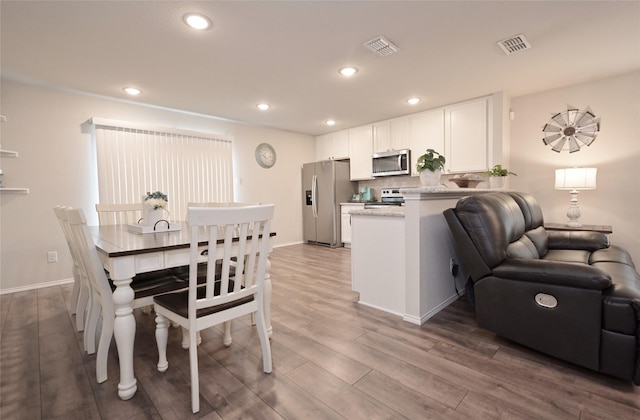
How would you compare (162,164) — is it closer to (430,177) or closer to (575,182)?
(430,177)

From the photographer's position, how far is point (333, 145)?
6.05 meters

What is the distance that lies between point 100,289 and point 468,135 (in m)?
4.44

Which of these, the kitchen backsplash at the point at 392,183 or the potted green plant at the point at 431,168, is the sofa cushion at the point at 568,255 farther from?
the kitchen backsplash at the point at 392,183

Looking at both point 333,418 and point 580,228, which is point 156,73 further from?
point 580,228

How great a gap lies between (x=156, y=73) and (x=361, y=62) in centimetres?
218

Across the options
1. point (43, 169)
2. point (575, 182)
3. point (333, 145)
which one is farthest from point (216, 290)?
point (333, 145)

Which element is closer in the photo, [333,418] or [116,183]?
[333,418]

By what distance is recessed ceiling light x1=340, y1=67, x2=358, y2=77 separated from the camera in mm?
3003

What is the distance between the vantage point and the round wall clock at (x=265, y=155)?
5.43 meters

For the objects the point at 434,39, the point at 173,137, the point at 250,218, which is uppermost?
the point at 434,39

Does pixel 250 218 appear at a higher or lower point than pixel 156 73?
lower

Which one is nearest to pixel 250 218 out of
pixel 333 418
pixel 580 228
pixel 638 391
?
pixel 333 418

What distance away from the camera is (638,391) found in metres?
1.42

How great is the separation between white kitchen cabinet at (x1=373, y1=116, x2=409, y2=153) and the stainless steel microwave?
12 cm
